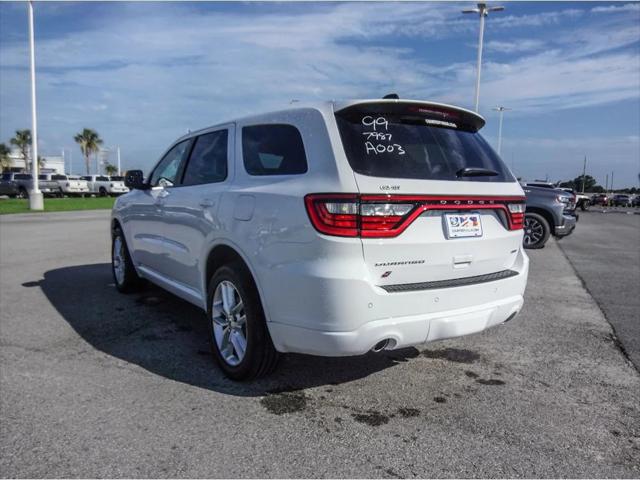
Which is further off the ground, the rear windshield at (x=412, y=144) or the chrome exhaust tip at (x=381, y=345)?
the rear windshield at (x=412, y=144)

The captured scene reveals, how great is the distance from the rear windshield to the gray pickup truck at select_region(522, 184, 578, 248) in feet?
27.5

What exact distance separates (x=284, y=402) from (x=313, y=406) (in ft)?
0.62

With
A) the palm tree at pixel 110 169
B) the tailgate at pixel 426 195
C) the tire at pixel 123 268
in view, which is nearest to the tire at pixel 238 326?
the tailgate at pixel 426 195

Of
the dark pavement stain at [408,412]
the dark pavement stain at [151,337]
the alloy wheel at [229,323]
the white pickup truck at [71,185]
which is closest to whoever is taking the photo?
the dark pavement stain at [408,412]

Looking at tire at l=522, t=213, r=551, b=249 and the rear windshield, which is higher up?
the rear windshield

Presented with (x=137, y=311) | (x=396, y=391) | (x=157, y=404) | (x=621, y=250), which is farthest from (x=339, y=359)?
(x=621, y=250)

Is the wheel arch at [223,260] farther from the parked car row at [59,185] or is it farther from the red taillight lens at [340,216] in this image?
the parked car row at [59,185]

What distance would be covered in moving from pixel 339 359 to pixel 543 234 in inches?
348

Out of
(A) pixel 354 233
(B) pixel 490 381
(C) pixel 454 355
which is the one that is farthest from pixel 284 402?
(C) pixel 454 355

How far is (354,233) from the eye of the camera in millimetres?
2811

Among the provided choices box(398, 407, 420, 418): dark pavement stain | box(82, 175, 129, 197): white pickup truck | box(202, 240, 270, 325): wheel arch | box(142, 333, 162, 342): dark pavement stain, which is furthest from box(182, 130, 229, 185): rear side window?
box(82, 175, 129, 197): white pickup truck

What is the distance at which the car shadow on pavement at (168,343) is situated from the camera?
361 centimetres

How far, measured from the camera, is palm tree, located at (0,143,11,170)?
239 ft

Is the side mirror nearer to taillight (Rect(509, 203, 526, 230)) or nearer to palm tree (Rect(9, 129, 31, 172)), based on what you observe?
taillight (Rect(509, 203, 526, 230))
